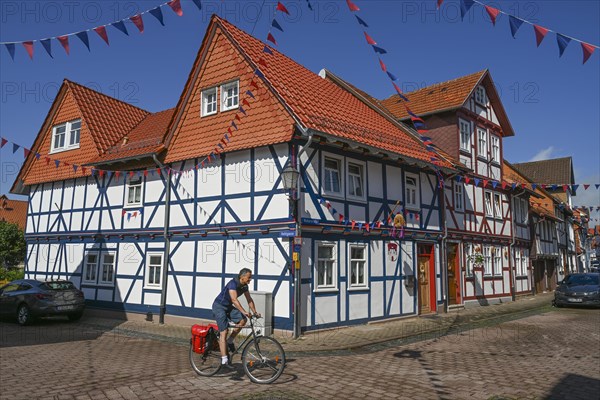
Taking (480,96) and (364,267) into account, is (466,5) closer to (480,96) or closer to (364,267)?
(364,267)

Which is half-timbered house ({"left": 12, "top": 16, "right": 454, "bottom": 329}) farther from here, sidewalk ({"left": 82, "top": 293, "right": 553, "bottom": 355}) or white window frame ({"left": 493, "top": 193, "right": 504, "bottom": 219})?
white window frame ({"left": 493, "top": 193, "right": 504, "bottom": 219})

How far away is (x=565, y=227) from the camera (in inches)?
1508

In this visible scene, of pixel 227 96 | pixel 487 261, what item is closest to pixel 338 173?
pixel 227 96

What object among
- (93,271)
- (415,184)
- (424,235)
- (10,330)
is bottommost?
(10,330)

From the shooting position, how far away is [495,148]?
77.7ft

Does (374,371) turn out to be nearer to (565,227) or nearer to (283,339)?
(283,339)

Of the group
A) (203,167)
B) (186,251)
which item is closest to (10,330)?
(186,251)

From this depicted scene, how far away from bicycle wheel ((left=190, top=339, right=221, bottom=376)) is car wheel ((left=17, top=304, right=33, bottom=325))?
997 cm

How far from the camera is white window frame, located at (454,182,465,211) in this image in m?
19.5

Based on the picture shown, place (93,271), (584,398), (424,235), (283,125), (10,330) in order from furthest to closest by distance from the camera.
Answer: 1. (93,271)
2. (424,235)
3. (10,330)
4. (283,125)
5. (584,398)

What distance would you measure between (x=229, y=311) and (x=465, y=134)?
16.5m

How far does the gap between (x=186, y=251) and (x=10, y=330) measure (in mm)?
5633

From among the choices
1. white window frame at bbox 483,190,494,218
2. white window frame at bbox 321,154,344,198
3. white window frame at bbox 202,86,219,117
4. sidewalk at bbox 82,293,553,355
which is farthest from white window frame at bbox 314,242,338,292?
white window frame at bbox 483,190,494,218

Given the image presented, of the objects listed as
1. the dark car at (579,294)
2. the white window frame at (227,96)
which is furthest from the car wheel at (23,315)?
the dark car at (579,294)
